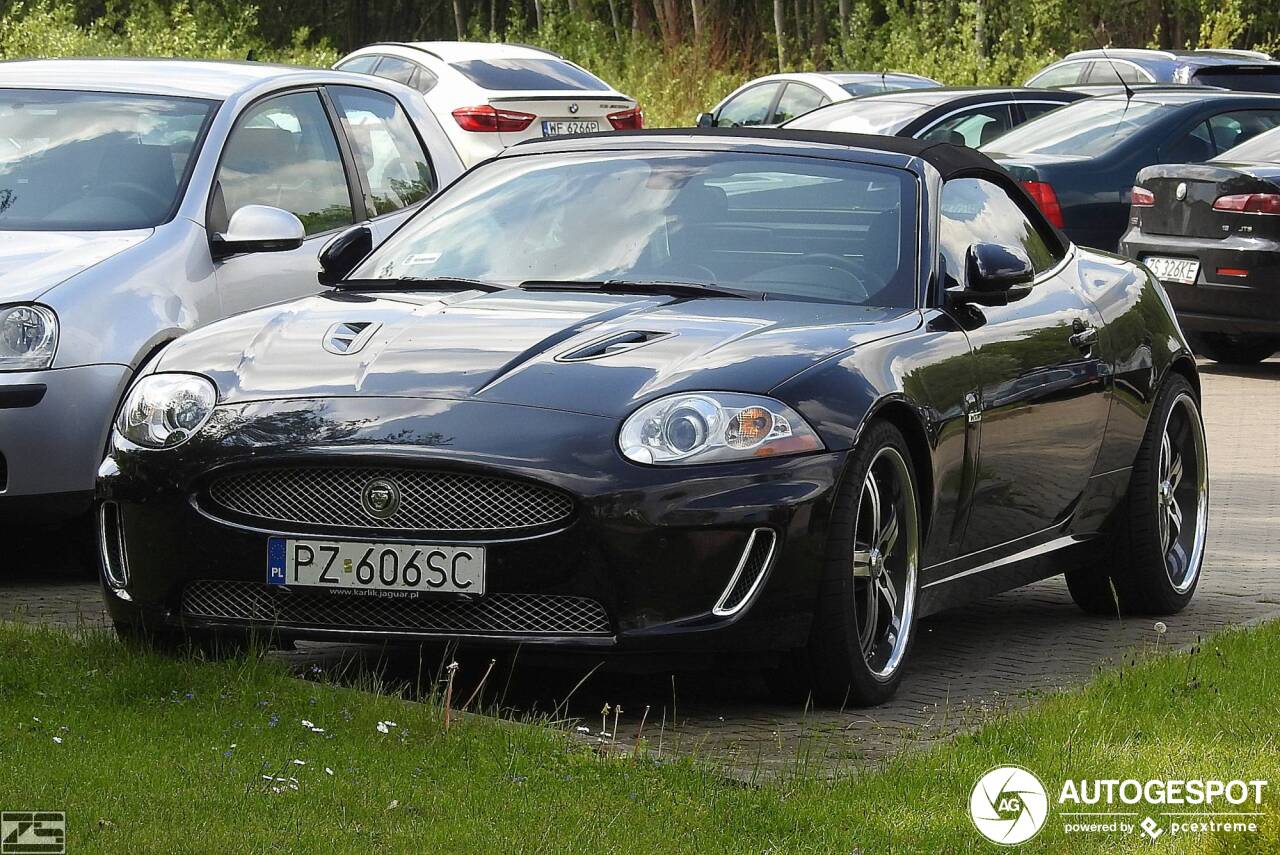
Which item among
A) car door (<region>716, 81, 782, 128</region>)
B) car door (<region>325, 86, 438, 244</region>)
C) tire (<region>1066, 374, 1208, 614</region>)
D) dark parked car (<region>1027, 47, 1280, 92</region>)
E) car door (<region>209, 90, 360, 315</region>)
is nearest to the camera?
tire (<region>1066, 374, 1208, 614</region>)

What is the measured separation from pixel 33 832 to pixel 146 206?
4.26m

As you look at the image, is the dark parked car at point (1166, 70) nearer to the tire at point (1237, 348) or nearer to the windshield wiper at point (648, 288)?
the tire at point (1237, 348)

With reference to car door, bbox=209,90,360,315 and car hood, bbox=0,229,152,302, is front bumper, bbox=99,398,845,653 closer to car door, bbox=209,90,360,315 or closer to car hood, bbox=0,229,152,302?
car hood, bbox=0,229,152,302

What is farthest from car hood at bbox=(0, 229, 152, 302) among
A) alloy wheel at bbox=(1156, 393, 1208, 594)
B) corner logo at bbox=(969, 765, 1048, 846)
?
corner logo at bbox=(969, 765, 1048, 846)

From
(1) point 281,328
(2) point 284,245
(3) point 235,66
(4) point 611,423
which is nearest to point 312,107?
(3) point 235,66

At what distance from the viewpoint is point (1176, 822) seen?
4.48 meters

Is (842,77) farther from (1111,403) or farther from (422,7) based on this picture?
(422,7)

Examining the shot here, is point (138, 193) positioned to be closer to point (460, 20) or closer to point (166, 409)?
point (166, 409)

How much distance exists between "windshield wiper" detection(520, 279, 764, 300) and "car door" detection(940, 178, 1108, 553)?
0.68 m

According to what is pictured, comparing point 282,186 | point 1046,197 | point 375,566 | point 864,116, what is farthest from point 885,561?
Answer: point 864,116

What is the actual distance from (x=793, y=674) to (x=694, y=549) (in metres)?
0.54

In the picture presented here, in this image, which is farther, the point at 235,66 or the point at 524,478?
the point at 235,66

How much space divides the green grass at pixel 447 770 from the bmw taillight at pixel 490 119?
15.1 metres

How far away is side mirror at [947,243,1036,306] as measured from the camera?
6484mm
